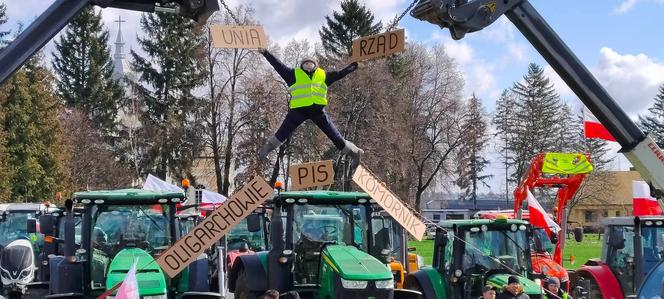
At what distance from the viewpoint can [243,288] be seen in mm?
12273

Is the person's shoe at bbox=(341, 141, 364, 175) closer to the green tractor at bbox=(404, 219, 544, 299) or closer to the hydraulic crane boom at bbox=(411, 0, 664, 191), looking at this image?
the green tractor at bbox=(404, 219, 544, 299)

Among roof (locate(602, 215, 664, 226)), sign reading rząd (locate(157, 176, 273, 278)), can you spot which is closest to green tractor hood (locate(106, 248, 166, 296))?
sign reading rząd (locate(157, 176, 273, 278))

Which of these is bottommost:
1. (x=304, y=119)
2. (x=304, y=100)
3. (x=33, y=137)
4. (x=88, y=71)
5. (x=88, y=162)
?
(x=304, y=119)

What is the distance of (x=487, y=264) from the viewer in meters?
12.3

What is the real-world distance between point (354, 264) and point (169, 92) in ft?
113

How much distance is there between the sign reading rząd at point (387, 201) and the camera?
10695 mm

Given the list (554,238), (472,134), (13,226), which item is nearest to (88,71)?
(472,134)

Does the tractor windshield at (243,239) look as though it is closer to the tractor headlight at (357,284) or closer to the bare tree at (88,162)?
the tractor headlight at (357,284)

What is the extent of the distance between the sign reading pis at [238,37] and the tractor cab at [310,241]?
8.33 feet

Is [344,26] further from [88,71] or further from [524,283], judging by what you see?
[524,283]

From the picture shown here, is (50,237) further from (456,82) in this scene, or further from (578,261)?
(456,82)

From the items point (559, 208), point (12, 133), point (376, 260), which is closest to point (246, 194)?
point (376, 260)

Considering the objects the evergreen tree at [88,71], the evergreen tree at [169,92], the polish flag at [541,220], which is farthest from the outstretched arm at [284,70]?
the evergreen tree at [88,71]

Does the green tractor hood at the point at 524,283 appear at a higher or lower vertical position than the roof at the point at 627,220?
lower
